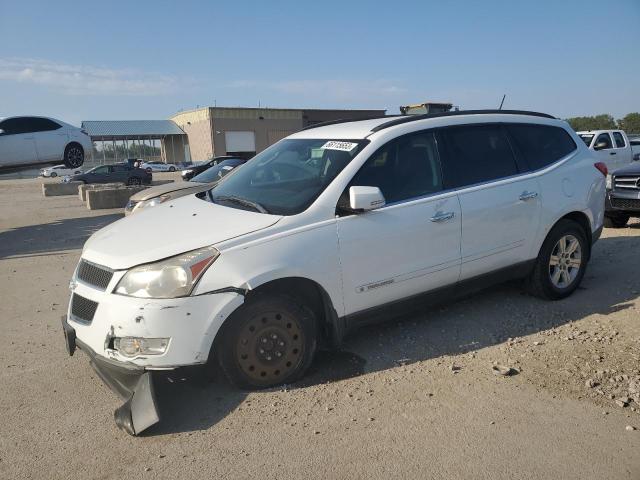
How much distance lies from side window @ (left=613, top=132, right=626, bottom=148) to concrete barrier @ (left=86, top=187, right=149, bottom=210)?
1606cm

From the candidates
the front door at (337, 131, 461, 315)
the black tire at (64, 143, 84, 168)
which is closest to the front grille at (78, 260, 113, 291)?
the front door at (337, 131, 461, 315)

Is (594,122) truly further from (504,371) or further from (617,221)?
(504,371)

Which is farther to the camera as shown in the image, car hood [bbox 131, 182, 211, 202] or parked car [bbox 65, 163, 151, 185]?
parked car [bbox 65, 163, 151, 185]

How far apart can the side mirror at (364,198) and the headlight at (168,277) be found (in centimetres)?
102

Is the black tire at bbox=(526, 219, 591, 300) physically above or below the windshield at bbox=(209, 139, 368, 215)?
below

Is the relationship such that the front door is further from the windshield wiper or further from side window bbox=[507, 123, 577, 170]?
side window bbox=[507, 123, 577, 170]

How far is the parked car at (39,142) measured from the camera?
15.1m

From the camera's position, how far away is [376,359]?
402cm

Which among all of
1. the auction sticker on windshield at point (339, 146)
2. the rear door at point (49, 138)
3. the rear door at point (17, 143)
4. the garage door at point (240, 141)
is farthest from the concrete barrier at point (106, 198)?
the garage door at point (240, 141)

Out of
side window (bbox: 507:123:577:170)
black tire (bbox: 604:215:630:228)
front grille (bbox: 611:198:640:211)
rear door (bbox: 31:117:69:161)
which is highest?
rear door (bbox: 31:117:69:161)

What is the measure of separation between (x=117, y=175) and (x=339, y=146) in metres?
28.7

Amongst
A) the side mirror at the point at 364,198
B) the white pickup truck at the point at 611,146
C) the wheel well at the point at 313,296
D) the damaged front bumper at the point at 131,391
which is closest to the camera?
the damaged front bumper at the point at 131,391

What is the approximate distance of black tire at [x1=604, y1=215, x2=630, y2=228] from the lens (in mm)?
8859

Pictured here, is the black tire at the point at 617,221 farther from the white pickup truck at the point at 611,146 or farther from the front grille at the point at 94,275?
the front grille at the point at 94,275
